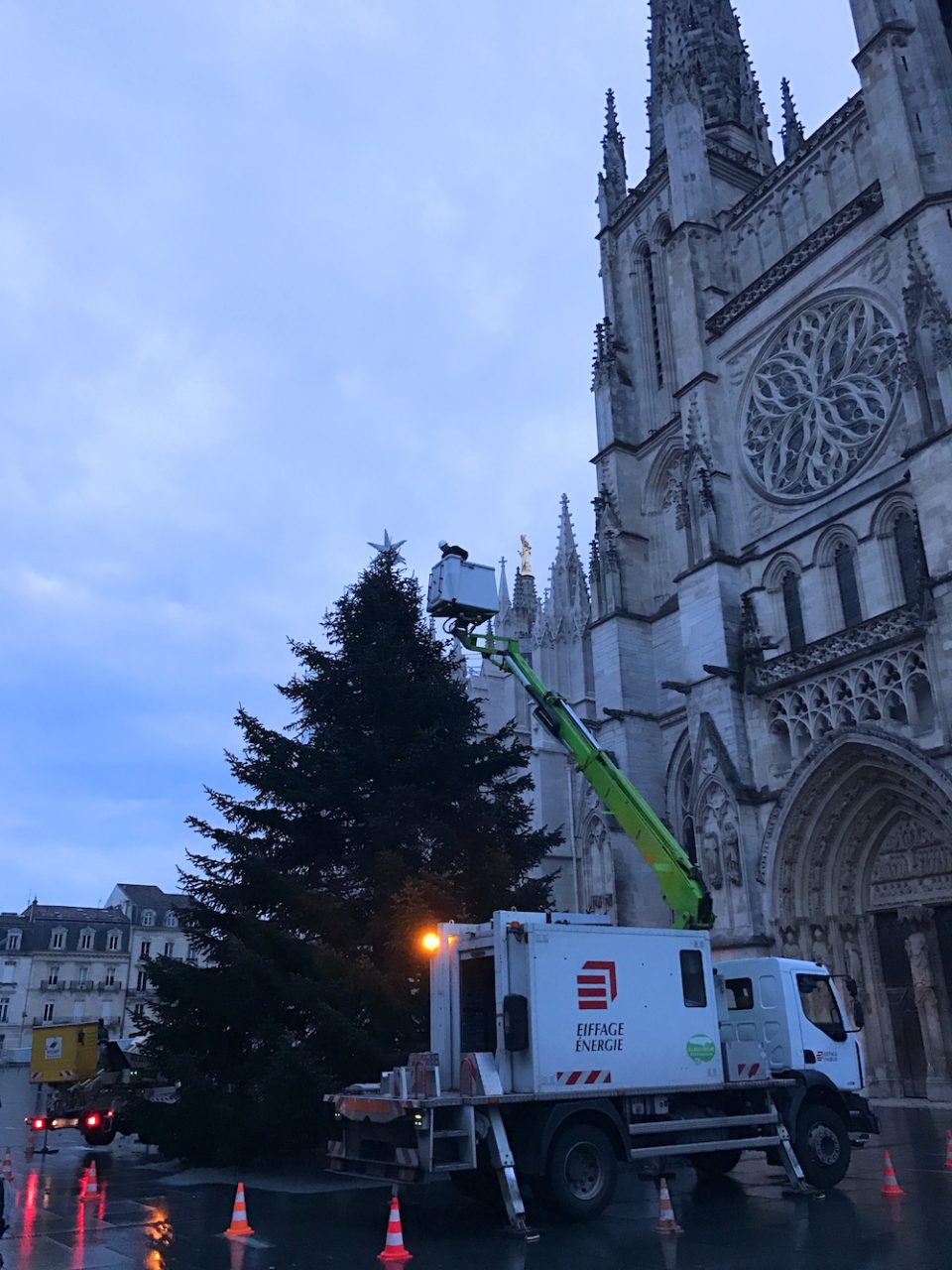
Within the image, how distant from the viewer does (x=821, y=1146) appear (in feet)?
35.9

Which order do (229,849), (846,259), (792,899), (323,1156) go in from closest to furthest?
1. (323,1156)
2. (229,849)
3. (792,899)
4. (846,259)

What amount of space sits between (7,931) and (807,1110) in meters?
63.6

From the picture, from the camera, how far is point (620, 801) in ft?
43.2

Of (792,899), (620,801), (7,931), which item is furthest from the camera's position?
(7,931)

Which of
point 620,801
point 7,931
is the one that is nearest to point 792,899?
point 620,801

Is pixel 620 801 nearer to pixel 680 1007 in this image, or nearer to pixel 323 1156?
pixel 680 1007

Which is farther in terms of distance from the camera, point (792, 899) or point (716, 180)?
point (716, 180)

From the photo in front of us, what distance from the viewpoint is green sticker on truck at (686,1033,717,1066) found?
34.3 ft

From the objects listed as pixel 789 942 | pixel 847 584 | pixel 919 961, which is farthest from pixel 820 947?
pixel 847 584

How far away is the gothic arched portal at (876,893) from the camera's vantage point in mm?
18812

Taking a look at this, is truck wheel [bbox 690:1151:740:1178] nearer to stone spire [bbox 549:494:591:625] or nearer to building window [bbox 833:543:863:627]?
building window [bbox 833:543:863:627]

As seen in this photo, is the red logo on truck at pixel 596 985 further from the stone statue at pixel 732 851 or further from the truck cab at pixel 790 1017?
the stone statue at pixel 732 851

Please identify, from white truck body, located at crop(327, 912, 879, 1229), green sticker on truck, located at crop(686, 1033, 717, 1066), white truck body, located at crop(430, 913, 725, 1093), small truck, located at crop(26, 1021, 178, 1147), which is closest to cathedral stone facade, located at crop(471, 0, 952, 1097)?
white truck body, located at crop(327, 912, 879, 1229)

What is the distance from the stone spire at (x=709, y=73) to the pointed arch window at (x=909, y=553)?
48.6ft
